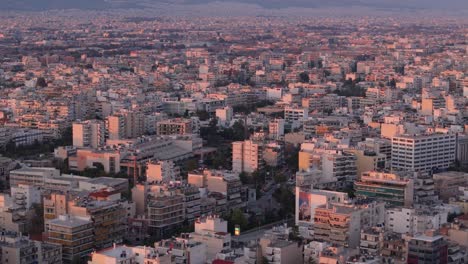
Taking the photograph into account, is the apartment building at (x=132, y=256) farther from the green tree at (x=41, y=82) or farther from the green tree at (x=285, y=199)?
the green tree at (x=41, y=82)

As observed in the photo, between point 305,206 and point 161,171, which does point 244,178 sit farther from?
point 305,206

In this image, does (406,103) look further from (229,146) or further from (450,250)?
(450,250)

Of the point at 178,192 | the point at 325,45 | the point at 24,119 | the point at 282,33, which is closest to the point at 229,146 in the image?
the point at 24,119

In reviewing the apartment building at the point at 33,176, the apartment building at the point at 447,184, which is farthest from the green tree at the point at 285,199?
the apartment building at the point at 33,176

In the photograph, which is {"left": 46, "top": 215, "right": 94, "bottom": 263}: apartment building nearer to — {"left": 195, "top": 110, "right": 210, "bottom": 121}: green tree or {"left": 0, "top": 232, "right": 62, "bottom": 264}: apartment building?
{"left": 0, "top": 232, "right": 62, "bottom": 264}: apartment building

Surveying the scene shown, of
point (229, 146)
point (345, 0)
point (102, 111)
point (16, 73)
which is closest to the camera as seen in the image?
point (229, 146)
